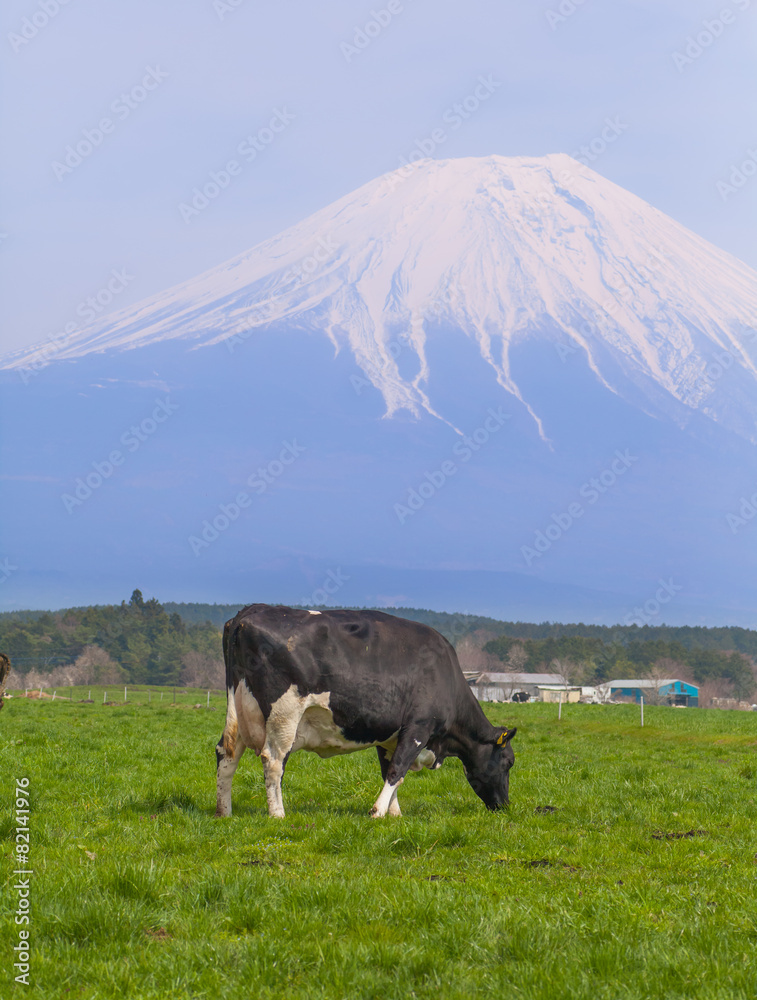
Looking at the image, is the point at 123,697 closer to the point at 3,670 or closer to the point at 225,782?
the point at 3,670

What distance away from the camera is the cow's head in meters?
12.4

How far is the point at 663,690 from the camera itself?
392 feet

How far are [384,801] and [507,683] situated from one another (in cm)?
11379

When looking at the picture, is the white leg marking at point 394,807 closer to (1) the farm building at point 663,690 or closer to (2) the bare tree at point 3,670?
(2) the bare tree at point 3,670

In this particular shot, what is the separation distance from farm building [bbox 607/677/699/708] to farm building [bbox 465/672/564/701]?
8097mm

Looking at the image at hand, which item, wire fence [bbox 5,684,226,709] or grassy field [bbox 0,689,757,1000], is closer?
grassy field [bbox 0,689,757,1000]

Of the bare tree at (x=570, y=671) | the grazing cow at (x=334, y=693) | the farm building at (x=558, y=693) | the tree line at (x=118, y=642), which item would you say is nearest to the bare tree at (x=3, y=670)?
the grazing cow at (x=334, y=693)

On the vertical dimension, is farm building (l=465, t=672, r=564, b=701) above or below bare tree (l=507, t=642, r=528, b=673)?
below

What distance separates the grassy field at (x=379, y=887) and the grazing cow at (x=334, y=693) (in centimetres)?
62

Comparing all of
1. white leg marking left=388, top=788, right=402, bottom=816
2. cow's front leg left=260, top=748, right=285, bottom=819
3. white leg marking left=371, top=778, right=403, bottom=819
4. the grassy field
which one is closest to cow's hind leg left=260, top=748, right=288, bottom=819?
cow's front leg left=260, top=748, right=285, bottom=819

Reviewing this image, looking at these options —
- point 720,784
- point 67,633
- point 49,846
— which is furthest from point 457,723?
point 67,633

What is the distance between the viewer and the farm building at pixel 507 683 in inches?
4496

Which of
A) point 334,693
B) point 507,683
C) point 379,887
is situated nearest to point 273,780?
point 334,693

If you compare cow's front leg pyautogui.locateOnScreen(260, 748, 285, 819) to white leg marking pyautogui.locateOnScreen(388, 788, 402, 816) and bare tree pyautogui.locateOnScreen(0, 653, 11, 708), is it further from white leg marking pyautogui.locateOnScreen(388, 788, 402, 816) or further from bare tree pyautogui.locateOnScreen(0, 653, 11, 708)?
bare tree pyautogui.locateOnScreen(0, 653, 11, 708)
